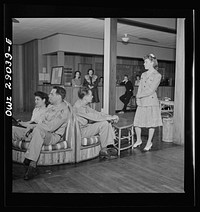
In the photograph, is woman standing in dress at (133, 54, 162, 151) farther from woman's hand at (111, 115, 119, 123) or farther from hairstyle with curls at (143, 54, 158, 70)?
woman's hand at (111, 115, 119, 123)

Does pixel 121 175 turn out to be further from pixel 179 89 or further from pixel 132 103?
pixel 179 89

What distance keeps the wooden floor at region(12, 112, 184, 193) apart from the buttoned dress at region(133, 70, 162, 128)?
10 cm

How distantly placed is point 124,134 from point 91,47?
96cm

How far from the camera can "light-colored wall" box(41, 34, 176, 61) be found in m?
2.57

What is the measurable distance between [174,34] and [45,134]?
62.6 inches

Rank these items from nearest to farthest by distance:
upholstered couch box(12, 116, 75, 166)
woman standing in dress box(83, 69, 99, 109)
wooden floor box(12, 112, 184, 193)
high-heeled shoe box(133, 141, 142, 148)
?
1. wooden floor box(12, 112, 184, 193)
2. upholstered couch box(12, 116, 75, 166)
3. woman standing in dress box(83, 69, 99, 109)
4. high-heeled shoe box(133, 141, 142, 148)

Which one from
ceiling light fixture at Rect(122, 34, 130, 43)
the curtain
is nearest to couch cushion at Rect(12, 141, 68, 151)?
Answer: the curtain

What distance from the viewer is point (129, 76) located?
8.49ft

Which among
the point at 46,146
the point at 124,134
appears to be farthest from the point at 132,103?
the point at 46,146

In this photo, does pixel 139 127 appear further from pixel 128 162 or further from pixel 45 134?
pixel 45 134

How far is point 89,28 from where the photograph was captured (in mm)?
2551

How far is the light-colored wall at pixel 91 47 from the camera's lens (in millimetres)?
2568
